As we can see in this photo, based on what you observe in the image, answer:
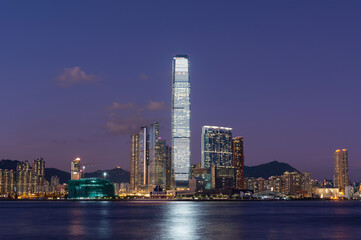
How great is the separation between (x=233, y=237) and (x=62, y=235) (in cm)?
2542

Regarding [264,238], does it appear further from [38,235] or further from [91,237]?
[38,235]

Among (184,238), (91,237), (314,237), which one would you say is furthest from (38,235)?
(314,237)

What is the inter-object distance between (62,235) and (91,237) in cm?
564

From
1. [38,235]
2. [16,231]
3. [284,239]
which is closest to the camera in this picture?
[284,239]

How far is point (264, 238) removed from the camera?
230 feet

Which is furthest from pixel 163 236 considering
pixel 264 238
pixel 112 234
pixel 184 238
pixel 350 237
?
pixel 350 237

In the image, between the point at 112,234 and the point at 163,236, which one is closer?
the point at 163,236

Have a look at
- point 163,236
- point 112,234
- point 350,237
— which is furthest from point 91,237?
point 350,237

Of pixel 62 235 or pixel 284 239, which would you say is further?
pixel 62 235

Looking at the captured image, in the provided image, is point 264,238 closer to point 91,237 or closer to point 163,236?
point 163,236

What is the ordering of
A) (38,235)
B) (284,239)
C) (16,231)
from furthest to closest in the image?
(16,231) → (38,235) → (284,239)

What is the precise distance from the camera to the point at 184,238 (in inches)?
2697

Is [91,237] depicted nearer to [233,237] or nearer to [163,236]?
[163,236]

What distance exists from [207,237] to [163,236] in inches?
256
